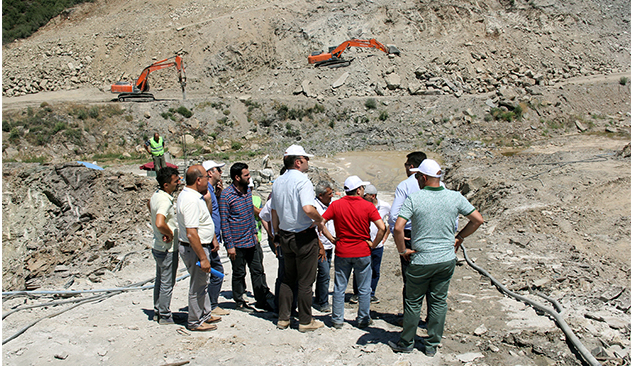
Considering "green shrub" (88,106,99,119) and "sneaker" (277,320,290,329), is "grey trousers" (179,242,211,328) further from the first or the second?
"green shrub" (88,106,99,119)

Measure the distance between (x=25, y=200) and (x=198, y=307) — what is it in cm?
840

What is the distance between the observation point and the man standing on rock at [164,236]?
4.54 meters

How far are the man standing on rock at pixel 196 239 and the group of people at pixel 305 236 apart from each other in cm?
1

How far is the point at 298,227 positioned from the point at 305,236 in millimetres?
126

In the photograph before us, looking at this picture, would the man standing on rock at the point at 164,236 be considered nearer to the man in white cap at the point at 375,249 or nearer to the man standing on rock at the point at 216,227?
the man standing on rock at the point at 216,227

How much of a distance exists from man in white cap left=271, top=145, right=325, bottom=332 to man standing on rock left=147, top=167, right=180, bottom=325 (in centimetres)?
106

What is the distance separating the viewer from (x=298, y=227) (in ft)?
15.0

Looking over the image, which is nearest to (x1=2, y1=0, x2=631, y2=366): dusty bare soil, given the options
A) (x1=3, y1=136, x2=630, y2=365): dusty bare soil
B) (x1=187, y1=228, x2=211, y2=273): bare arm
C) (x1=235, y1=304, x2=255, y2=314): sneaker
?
(x1=3, y1=136, x2=630, y2=365): dusty bare soil

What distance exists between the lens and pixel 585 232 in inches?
327

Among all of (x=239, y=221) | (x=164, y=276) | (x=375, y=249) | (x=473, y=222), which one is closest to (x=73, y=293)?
(x=164, y=276)

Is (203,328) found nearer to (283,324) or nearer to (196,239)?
(283,324)

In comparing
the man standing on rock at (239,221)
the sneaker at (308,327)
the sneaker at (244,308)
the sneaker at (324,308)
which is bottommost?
the sneaker at (324,308)

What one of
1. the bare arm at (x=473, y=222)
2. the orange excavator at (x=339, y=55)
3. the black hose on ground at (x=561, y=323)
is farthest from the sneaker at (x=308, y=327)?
the orange excavator at (x=339, y=55)

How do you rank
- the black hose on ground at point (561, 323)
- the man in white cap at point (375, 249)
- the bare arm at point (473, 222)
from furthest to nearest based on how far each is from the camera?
the man in white cap at point (375, 249), the bare arm at point (473, 222), the black hose on ground at point (561, 323)
